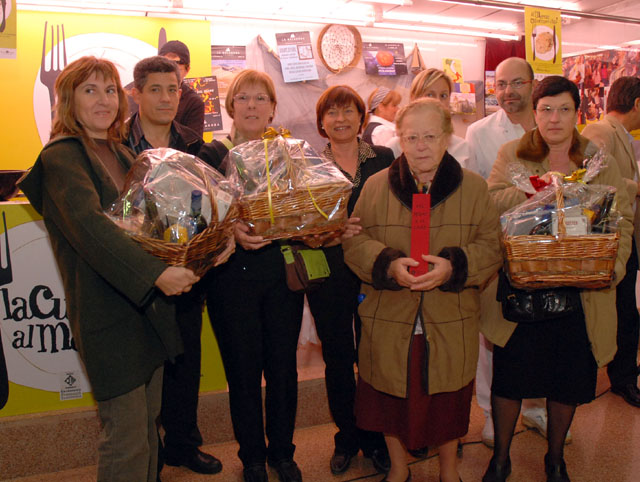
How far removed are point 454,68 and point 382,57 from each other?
106 centimetres

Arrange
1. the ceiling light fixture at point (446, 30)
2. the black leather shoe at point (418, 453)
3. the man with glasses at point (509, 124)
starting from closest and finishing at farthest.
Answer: the black leather shoe at point (418, 453) < the man with glasses at point (509, 124) < the ceiling light fixture at point (446, 30)

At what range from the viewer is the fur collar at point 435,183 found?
1947 millimetres

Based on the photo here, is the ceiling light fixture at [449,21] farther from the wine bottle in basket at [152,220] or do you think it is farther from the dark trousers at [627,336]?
the wine bottle in basket at [152,220]

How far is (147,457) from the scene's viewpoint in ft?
5.59

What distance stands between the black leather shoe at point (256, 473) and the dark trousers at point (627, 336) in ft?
7.58

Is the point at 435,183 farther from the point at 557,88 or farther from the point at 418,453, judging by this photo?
the point at 418,453

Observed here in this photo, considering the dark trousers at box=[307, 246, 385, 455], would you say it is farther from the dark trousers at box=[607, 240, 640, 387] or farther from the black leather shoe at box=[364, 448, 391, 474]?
the dark trousers at box=[607, 240, 640, 387]

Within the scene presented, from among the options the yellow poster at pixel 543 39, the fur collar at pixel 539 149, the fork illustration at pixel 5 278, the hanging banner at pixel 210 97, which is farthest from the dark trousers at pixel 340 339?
the hanging banner at pixel 210 97

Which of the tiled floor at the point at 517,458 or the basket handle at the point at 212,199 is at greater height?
the basket handle at the point at 212,199

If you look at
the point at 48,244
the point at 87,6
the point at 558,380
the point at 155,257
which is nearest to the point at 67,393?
the point at 48,244

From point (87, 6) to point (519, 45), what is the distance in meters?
5.10

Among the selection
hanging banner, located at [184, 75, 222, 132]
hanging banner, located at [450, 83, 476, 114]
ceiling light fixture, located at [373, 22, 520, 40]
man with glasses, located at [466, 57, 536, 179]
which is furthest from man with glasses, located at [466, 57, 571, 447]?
hanging banner, located at [450, 83, 476, 114]

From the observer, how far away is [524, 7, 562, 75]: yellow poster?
3520mm

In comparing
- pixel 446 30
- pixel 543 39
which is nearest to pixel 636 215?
pixel 543 39
